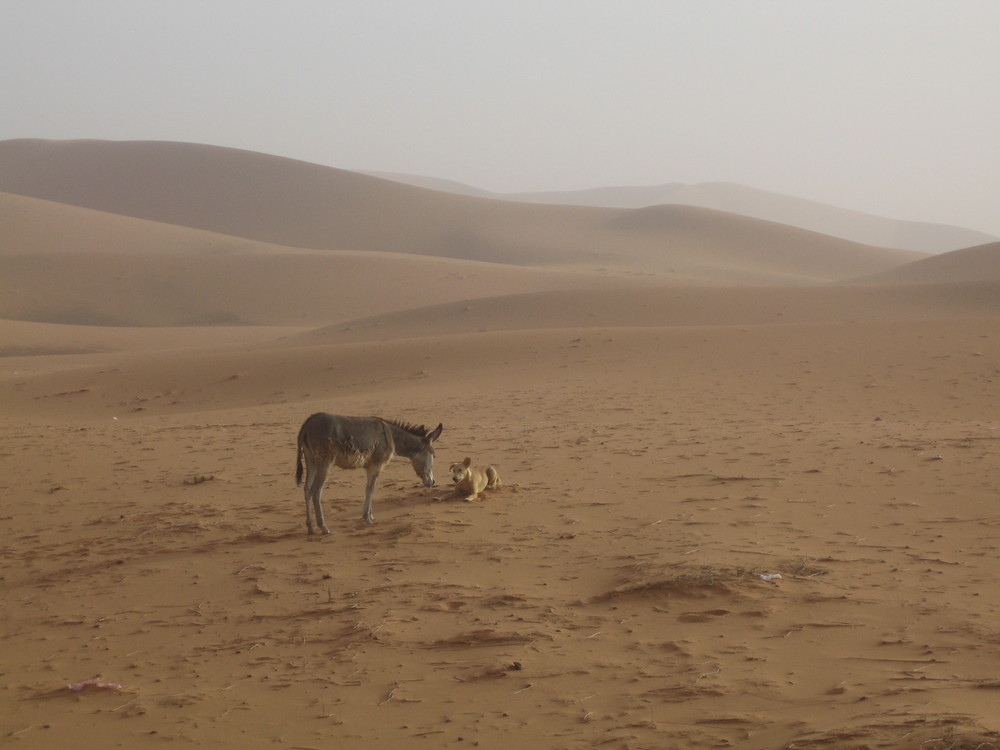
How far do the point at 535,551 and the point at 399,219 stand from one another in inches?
3538

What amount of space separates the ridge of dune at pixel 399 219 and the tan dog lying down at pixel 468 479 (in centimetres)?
6174

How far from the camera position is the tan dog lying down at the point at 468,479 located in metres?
10.1

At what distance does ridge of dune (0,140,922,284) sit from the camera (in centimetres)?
8350

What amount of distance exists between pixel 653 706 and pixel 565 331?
72.4ft

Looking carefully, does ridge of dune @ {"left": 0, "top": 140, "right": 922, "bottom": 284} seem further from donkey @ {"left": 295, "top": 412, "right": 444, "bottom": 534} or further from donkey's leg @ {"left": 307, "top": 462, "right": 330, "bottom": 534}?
donkey's leg @ {"left": 307, "top": 462, "right": 330, "bottom": 534}

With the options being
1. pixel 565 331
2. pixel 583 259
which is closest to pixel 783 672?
pixel 565 331

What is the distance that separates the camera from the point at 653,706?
524 centimetres

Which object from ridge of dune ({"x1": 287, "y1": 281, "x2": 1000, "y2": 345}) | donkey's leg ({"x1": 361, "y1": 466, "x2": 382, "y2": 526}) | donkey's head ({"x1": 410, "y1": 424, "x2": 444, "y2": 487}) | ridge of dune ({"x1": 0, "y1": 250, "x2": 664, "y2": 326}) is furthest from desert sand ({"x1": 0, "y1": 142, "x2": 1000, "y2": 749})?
ridge of dune ({"x1": 0, "y1": 250, "x2": 664, "y2": 326})

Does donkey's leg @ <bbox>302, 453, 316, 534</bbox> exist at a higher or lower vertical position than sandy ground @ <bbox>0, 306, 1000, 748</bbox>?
higher

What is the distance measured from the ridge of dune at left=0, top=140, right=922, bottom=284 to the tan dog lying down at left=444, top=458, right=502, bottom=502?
61744mm

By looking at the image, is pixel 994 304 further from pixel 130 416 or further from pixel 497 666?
pixel 497 666

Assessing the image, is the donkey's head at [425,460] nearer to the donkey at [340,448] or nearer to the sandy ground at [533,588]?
the donkey at [340,448]

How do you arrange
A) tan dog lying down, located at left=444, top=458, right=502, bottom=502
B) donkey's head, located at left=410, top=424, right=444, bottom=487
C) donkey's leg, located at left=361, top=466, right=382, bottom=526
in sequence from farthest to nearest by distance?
tan dog lying down, located at left=444, top=458, right=502, bottom=502 < donkey's head, located at left=410, top=424, right=444, bottom=487 < donkey's leg, located at left=361, top=466, right=382, bottom=526

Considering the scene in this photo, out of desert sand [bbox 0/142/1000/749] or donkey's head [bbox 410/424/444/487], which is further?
donkey's head [bbox 410/424/444/487]
